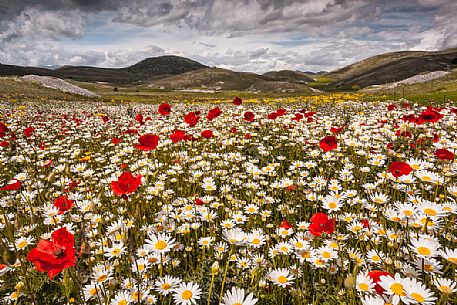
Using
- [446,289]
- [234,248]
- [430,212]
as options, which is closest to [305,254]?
[234,248]

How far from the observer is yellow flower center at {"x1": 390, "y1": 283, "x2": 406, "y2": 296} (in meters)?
1.62

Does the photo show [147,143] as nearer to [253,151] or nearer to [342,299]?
[342,299]

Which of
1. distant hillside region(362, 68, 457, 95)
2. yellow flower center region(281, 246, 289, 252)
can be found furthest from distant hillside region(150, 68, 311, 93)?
yellow flower center region(281, 246, 289, 252)

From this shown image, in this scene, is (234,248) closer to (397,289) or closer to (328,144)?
(397,289)

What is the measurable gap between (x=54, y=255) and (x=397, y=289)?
1976 millimetres

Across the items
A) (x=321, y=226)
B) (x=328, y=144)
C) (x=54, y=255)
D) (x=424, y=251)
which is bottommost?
(x=424, y=251)

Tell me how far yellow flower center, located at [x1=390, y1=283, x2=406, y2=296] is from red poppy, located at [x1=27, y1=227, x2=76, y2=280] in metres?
1.84

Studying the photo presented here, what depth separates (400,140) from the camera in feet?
20.0

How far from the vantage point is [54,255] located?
1.50 metres

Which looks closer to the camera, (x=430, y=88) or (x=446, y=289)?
(x=446, y=289)

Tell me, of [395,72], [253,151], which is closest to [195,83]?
[395,72]

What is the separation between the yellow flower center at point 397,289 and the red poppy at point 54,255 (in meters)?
1.84

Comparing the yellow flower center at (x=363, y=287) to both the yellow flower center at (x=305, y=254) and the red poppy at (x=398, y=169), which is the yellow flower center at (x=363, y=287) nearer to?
the yellow flower center at (x=305, y=254)

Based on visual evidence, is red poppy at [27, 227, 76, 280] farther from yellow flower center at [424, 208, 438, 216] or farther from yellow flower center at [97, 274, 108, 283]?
yellow flower center at [424, 208, 438, 216]
